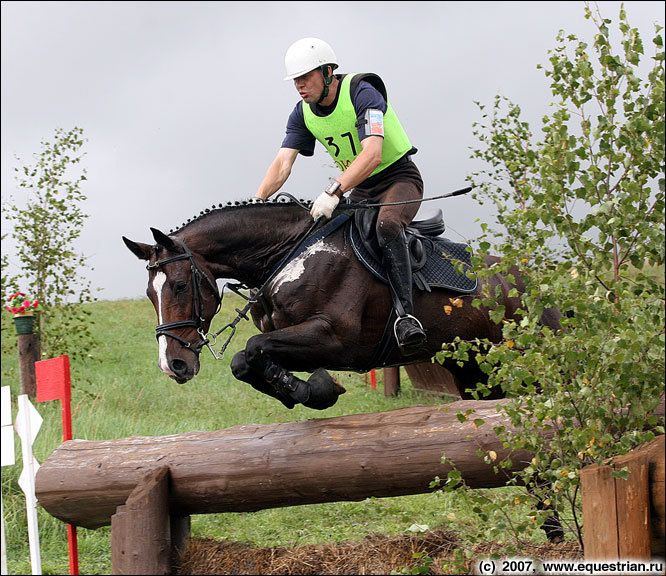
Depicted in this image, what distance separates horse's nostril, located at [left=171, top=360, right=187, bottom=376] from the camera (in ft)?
14.1

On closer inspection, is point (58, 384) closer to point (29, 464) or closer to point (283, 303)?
point (29, 464)

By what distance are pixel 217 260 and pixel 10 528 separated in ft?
9.26

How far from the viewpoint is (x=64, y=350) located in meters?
10.6

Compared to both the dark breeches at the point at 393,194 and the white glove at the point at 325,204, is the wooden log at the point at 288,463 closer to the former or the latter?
the dark breeches at the point at 393,194

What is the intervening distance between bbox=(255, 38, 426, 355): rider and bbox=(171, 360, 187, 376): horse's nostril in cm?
118

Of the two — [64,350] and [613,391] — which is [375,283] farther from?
[64,350]

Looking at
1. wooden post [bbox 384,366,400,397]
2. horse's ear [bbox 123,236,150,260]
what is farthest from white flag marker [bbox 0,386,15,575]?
wooden post [bbox 384,366,400,397]

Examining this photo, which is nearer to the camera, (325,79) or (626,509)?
(626,509)

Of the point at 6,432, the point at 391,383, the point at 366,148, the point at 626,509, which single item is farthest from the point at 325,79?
the point at 391,383

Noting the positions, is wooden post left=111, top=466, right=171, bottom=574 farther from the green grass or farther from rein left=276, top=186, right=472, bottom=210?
rein left=276, top=186, right=472, bottom=210

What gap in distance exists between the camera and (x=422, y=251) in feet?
16.4

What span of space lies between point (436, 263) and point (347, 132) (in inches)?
39.9

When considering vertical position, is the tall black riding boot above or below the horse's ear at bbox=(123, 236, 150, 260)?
below

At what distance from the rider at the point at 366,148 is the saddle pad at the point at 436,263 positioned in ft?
0.32
